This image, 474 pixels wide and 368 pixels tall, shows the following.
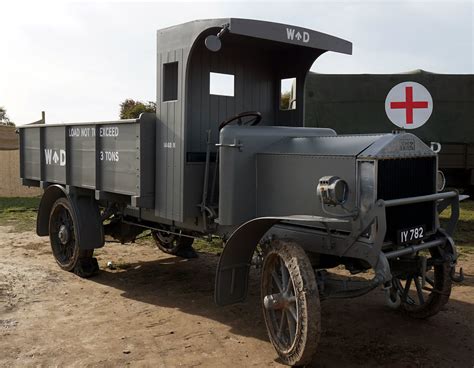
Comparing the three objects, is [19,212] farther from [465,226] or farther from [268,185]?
[465,226]

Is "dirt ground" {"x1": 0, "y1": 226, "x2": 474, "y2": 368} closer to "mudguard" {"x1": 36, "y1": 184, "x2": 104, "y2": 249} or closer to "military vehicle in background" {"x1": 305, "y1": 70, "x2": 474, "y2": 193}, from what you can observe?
"mudguard" {"x1": 36, "y1": 184, "x2": 104, "y2": 249}

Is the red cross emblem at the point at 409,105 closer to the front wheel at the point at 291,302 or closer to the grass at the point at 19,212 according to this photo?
the front wheel at the point at 291,302


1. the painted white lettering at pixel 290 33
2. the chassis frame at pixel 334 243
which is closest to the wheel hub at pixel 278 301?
the chassis frame at pixel 334 243

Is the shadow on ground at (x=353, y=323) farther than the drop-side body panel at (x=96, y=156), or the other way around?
the drop-side body panel at (x=96, y=156)

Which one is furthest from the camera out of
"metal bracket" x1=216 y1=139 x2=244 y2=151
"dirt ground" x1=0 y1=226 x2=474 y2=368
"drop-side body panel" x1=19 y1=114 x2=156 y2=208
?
"drop-side body panel" x1=19 y1=114 x2=156 y2=208

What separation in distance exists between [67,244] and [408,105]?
4628mm

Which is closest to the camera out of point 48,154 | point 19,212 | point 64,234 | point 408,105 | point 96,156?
point 96,156

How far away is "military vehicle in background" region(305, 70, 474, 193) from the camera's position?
39.4 feet

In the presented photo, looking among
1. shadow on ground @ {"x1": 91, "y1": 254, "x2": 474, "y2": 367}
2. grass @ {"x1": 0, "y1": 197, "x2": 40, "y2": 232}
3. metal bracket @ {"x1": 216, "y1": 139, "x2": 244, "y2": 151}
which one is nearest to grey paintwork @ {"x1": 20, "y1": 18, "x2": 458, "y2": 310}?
metal bracket @ {"x1": 216, "y1": 139, "x2": 244, "y2": 151}

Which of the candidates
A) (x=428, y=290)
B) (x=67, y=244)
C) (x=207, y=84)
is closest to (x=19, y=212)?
(x=67, y=244)

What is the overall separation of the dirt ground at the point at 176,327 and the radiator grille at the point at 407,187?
39.3 inches

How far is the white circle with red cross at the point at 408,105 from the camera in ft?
20.3

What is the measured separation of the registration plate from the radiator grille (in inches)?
1.6

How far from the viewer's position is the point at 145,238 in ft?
30.0
